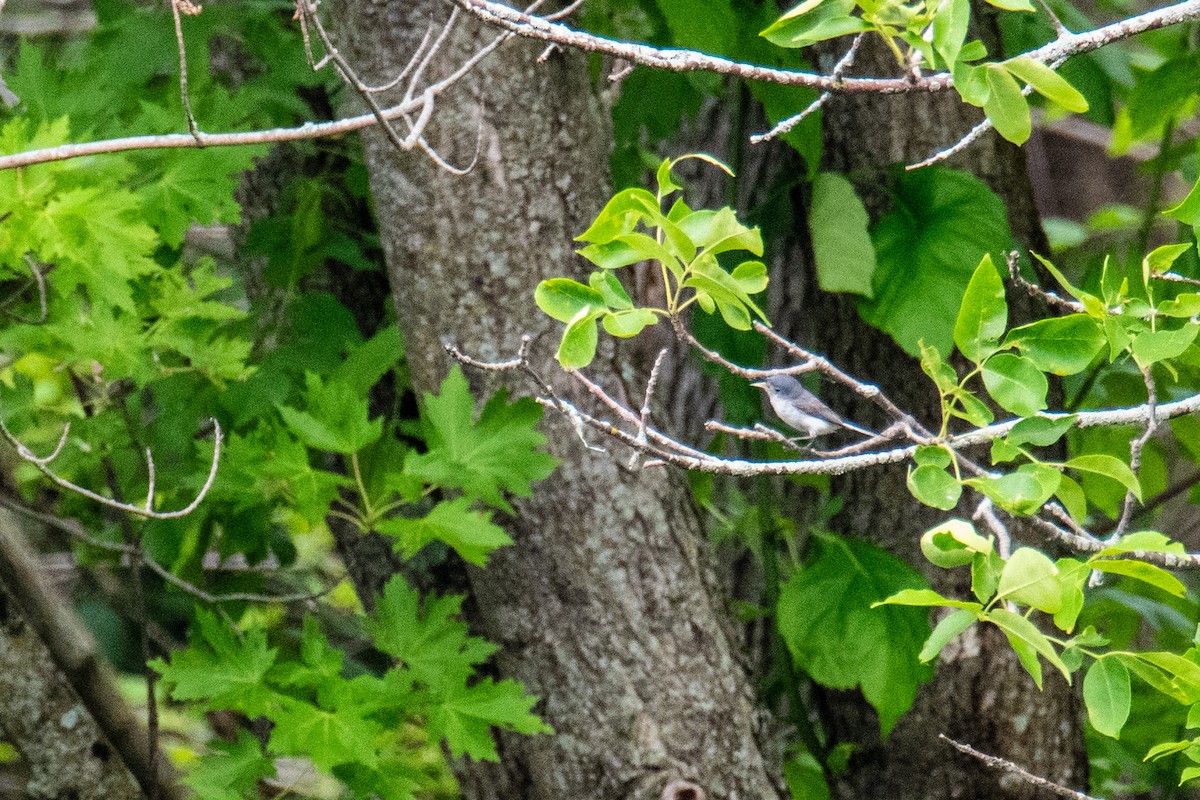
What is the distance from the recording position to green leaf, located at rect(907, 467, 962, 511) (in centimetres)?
95

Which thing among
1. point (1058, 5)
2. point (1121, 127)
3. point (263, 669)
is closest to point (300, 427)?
point (263, 669)

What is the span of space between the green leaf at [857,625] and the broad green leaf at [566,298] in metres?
1.14

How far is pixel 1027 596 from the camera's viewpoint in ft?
2.84

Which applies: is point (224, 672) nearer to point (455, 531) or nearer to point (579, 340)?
point (455, 531)

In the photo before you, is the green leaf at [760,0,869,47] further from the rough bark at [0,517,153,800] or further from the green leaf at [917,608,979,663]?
the rough bark at [0,517,153,800]

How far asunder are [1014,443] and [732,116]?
1423mm

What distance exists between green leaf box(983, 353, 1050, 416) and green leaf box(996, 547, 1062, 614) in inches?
5.6

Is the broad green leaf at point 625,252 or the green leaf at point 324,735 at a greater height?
the broad green leaf at point 625,252

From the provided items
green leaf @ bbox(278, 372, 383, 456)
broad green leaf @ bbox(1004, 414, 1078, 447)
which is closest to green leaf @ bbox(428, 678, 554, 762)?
green leaf @ bbox(278, 372, 383, 456)

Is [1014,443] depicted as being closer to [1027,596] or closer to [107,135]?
[1027,596]

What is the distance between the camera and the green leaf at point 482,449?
5.90 feet

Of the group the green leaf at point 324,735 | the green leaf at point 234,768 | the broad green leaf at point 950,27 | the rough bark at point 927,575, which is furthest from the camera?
the rough bark at point 927,575

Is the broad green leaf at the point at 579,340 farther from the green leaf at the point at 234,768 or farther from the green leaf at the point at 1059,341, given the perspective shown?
the green leaf at the point at 234,768

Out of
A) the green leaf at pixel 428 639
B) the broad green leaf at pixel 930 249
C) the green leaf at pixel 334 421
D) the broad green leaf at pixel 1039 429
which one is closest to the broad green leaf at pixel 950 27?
the broad green leaf at pixel 1039 429
